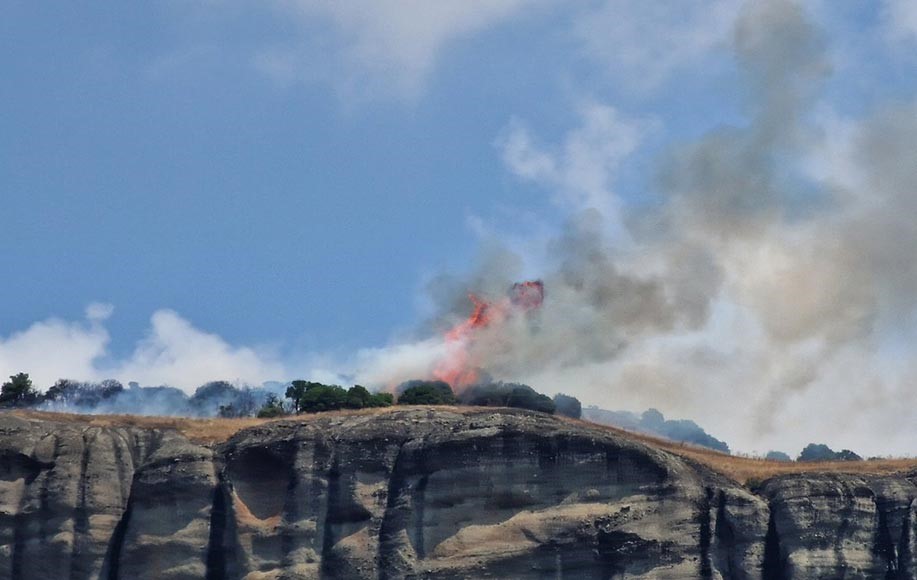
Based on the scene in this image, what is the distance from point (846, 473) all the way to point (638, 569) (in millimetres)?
11947

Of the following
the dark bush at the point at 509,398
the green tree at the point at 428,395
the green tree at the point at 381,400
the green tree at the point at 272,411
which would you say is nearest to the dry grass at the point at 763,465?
the dark bush at the point at 509,398

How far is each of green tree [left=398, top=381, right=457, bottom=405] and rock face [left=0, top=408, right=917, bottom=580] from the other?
34.9 feet

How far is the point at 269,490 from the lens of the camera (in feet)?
312

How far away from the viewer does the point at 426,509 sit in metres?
91.9

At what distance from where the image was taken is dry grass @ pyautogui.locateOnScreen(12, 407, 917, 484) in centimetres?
9581

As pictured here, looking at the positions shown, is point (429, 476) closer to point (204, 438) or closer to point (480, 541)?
point (480, 541)

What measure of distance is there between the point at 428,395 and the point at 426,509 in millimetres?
16674

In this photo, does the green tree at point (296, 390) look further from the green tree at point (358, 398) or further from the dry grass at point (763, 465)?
the dry grass at point (763, 465)

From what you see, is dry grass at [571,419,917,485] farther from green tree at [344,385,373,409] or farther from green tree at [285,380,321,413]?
green tree at [285,380,321,413]

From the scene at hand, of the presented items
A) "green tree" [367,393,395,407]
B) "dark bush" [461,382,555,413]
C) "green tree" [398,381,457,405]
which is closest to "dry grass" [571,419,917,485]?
"dark bush" [461,382,555,413]

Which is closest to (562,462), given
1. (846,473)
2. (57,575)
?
(846,473)

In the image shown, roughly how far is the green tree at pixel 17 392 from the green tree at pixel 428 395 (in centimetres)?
2346

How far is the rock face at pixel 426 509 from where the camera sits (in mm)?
90250

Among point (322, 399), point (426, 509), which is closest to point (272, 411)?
A: point (322, 399)
